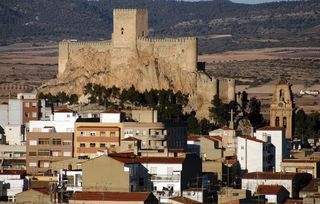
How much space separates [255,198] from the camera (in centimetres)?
5516

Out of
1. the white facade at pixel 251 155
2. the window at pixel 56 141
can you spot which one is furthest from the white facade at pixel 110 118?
the white facade at pixel 251 155

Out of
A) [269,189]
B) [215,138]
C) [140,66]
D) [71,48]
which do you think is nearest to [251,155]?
[215,138]

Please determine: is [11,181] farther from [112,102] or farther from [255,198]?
[112,102]

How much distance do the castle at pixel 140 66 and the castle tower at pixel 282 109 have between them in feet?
21.0

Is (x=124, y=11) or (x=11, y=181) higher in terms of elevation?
(x=124, y=11)

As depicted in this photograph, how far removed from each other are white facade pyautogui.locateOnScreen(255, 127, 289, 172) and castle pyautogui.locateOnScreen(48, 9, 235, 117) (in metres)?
17.7

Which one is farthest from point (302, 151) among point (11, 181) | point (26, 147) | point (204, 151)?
point (11, 181)

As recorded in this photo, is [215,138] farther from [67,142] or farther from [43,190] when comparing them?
[43,190]

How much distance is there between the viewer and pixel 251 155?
69438mm

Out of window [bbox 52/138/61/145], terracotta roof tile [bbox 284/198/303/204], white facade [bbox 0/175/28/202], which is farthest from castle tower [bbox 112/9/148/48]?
terracotta roof tile [bbox 284/198/303/204]

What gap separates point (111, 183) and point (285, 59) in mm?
141860

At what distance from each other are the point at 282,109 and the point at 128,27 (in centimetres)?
1695

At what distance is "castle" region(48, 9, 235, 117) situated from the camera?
92.2 m

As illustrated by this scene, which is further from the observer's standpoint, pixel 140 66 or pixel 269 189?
pixel 140 66
